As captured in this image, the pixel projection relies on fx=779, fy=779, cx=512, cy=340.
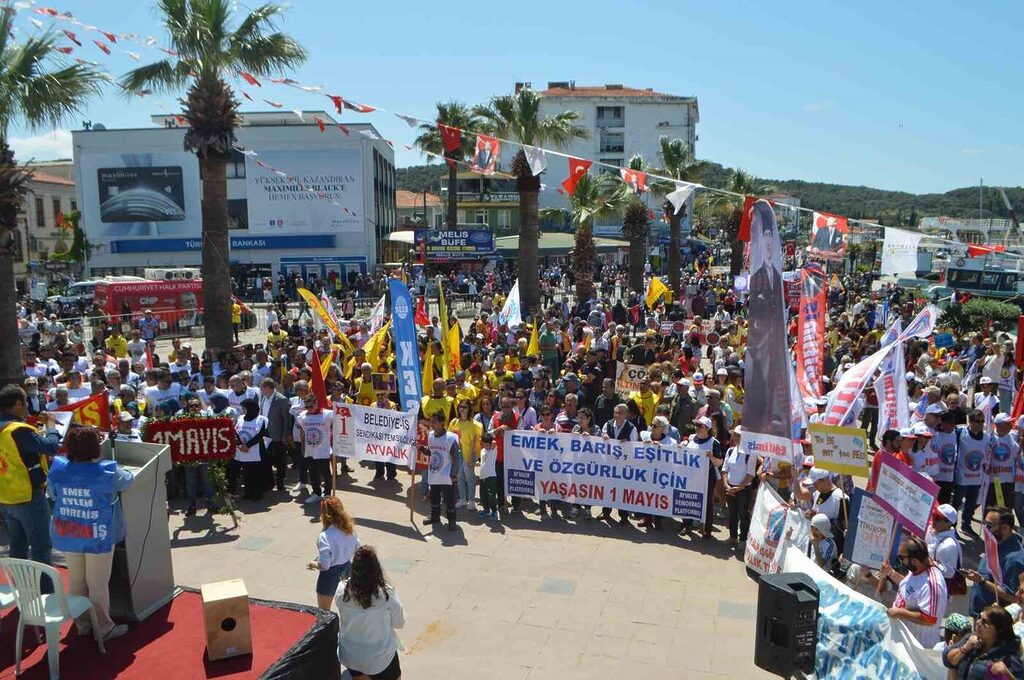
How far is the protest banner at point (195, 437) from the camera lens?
9.70 metres

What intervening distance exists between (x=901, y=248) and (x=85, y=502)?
10817 millimetres

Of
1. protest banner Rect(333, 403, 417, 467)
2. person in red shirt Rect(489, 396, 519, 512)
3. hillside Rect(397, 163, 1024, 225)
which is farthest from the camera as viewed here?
hillside Rect(397, 163, 1024, 225)

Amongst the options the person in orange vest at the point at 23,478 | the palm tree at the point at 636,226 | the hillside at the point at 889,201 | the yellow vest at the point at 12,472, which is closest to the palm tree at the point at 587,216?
the palm tree at the point at 636,226

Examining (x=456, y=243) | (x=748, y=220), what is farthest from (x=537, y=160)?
(x=456, y=243)

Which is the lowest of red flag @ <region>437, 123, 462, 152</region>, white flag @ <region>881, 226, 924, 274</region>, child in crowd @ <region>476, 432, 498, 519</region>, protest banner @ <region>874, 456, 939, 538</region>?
child in crowd @ <region>476, 432, 498, 519</region>

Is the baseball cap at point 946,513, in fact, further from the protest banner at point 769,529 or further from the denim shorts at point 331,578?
the denim shorts at point 331,578

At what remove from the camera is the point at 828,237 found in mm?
12555

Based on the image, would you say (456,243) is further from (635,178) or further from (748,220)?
(748,220)

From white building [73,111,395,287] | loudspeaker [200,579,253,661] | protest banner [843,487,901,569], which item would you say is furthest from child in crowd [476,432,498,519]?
white building [73,111,395,287]

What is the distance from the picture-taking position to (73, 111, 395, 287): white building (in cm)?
4791

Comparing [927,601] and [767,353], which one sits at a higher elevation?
[767,353]

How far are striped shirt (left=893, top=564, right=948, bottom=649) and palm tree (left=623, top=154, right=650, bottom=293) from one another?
27350mm

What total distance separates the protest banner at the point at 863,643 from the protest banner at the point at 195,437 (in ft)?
23.3

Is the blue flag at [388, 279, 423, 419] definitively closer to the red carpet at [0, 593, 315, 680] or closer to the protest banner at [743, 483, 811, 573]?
the protest banner at [743, 483, 811, 573]
